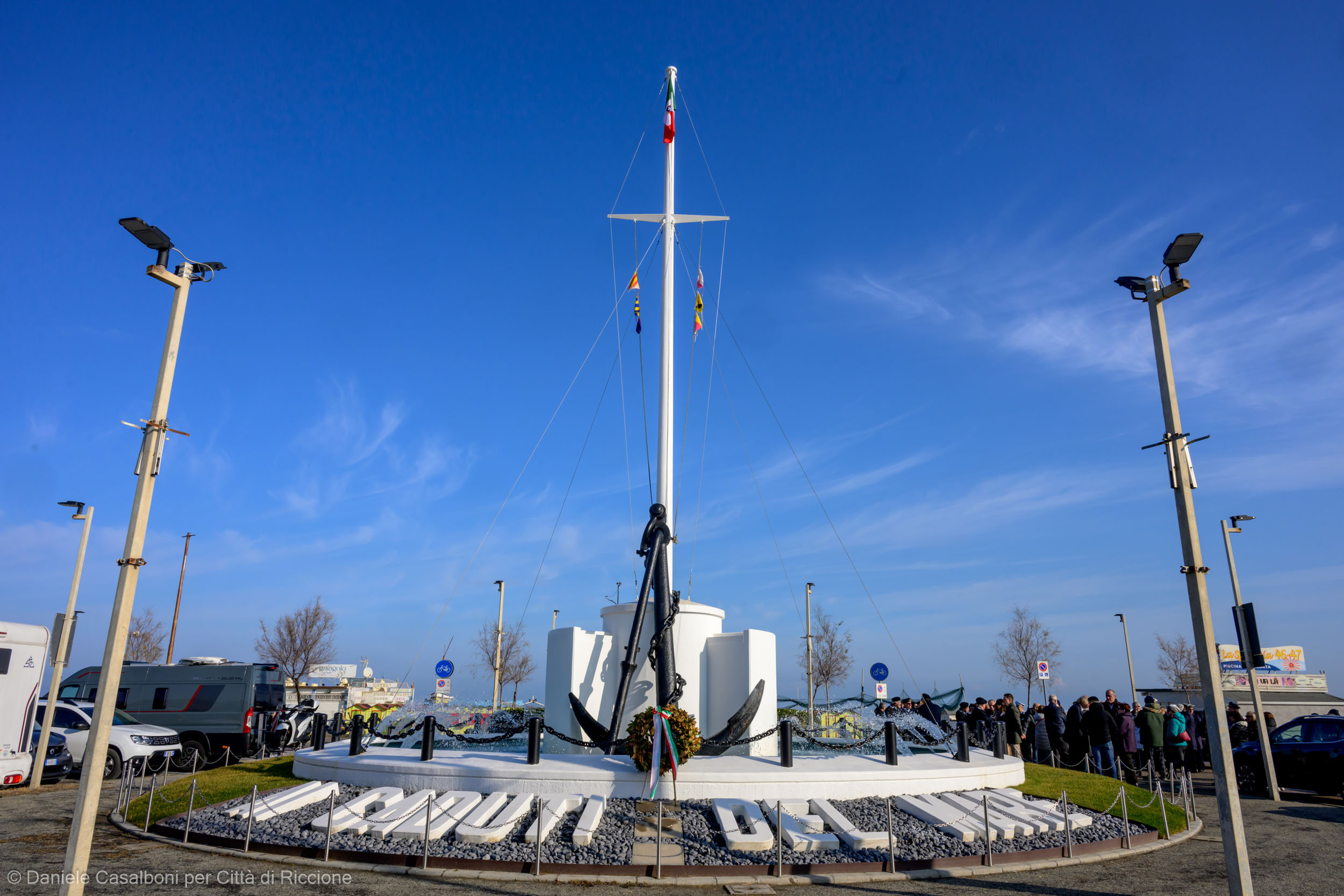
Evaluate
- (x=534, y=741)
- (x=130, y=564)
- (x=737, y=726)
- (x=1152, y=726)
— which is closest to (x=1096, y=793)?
(x=1152, y=726)

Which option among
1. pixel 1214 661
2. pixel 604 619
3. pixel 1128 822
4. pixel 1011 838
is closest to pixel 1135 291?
pixel 1214 661

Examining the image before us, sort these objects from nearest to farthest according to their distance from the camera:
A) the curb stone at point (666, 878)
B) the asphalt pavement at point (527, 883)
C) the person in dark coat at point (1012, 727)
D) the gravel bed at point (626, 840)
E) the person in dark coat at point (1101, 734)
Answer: the asphalt pavement at point (527, 883) < the curb stone at point (666, 878) < the gravel bed at point (626, 840) < the person in dark coat at point (1101, 734) < the person in dark coat at point (1012, 727)

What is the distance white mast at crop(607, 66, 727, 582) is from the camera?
16.6 meters

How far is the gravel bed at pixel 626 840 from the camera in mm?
9281

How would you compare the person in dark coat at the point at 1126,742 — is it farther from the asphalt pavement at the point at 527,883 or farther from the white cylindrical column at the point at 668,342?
the white cylindrical column at the point at 668,342

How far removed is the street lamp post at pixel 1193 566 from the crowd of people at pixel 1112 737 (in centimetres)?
875

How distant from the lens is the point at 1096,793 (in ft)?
45.8

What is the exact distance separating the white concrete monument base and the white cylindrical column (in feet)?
13.6

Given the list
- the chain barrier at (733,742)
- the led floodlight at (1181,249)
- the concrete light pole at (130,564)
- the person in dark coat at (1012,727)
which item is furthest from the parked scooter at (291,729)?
the led floodlight at (1181,249)

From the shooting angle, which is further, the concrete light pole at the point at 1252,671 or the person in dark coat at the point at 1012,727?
the person in dark coat at the point at 1012,727

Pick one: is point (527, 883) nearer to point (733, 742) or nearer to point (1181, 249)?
point (733, 742)

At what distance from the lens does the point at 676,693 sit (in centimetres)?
1427

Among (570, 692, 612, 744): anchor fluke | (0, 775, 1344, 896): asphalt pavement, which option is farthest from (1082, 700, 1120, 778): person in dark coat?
(570, 692, 612, 744): anchor fluke

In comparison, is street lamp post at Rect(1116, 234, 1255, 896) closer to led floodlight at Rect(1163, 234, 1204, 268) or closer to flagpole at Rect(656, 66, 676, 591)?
led floodlight at Rect(1163, 234, 1204, 268)
